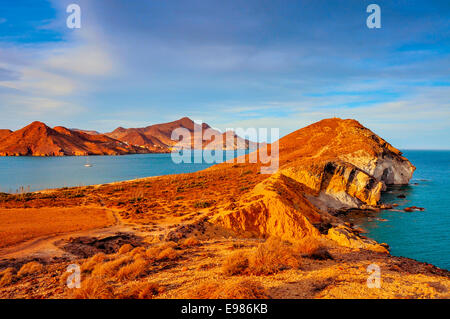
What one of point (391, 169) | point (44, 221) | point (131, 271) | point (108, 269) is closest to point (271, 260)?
point (131, 271)

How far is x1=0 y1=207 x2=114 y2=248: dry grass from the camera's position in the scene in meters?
15.9

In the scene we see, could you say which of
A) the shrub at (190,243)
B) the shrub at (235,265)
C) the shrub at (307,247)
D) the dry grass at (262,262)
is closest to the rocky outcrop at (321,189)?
the shrub at (190,243)

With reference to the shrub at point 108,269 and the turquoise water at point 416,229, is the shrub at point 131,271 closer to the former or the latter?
the shrub at point 108,269

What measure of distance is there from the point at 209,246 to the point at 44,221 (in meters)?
15.1

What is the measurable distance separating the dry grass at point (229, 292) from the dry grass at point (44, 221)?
1418cm

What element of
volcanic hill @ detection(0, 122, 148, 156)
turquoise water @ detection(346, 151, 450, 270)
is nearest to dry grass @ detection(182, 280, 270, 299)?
turquoise water @ detection(346, 151, 450, 270)

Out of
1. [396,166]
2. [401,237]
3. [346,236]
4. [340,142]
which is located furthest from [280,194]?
[396,166]

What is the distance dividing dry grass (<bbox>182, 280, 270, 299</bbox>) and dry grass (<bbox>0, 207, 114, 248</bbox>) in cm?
1418

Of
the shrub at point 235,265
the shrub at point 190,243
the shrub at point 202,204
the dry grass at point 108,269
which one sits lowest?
the shrub at point 202,204

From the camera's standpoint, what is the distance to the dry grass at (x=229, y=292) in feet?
17.8

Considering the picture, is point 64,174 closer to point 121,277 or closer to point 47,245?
point 47,245

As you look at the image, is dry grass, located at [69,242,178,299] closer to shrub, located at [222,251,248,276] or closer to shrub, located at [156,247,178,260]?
shrub, located at [156,247,178,260]

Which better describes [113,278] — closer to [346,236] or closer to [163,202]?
[346,236]
